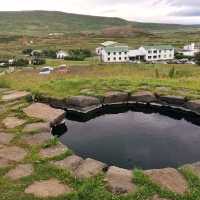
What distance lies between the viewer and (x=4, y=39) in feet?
388

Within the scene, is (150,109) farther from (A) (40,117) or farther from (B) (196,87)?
(A) (40,117)

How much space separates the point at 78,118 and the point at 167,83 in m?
3.23

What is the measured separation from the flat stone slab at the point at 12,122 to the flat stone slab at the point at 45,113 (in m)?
0.32

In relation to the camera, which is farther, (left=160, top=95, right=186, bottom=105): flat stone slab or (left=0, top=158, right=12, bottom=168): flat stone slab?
(left=160, top=95, right=186, bottom=105): flat stone slab

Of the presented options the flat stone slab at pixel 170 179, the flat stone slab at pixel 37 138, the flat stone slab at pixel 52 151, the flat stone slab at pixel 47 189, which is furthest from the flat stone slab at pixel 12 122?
the flat stone slab at pixel 170 179

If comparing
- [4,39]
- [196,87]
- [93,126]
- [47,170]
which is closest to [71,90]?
[93,126]

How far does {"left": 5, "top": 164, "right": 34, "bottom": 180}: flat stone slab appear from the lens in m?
Answer: 4.15

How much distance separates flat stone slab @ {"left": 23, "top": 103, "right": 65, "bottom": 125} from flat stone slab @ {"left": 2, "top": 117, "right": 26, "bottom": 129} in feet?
1.05

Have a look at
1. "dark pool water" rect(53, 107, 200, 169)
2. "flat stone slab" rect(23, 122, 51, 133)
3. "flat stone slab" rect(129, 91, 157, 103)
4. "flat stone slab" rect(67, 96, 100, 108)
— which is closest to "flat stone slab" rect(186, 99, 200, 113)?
"dark pool water" rect(53, 107, 200, 169)

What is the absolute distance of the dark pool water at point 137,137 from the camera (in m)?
5.33

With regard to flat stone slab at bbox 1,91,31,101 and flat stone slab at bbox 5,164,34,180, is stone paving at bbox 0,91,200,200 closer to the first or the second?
flat stone slab at bbox 5,164,34,180

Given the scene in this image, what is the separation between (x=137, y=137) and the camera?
20.6 ft

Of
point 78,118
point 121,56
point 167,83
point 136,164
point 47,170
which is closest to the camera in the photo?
point 47,170

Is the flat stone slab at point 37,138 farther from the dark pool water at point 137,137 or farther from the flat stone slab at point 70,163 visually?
the flat stone slab at point 70,163
